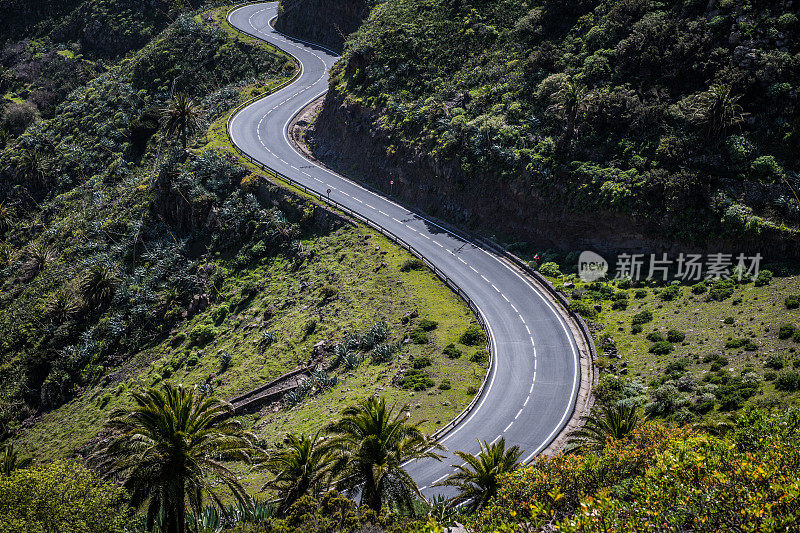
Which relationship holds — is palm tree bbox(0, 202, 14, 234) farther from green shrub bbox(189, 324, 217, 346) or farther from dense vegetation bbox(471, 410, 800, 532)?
dense vegetation bbox(471, 410, 800, 532)

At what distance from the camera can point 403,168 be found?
69000mm

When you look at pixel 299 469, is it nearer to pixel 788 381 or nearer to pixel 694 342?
pixel 788 381

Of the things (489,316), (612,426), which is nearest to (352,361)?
(489,316)

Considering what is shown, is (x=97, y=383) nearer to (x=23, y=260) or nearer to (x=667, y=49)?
(x=23, y=260)

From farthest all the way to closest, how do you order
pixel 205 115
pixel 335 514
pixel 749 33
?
pixel 205 115
pixel 749 33
pixel 335 514

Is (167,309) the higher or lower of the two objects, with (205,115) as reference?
lower

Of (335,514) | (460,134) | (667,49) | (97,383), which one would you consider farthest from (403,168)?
(335,514)

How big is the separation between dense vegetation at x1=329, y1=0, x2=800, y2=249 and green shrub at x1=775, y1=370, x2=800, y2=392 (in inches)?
670

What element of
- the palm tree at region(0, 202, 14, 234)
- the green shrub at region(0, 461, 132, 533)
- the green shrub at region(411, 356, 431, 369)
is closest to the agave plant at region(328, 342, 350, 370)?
the green shrub at region(411, 356, 431, 369)

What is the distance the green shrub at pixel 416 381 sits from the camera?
4291cm

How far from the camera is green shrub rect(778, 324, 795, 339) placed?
126 feet

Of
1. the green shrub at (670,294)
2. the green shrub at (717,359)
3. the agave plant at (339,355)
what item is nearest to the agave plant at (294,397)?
the agave plant at (339,355)

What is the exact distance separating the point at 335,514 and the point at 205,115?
251 ft

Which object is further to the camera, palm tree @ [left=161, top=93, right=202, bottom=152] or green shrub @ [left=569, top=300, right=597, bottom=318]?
palm tree @ [left=161, top=93, right=202, bottom=152]
